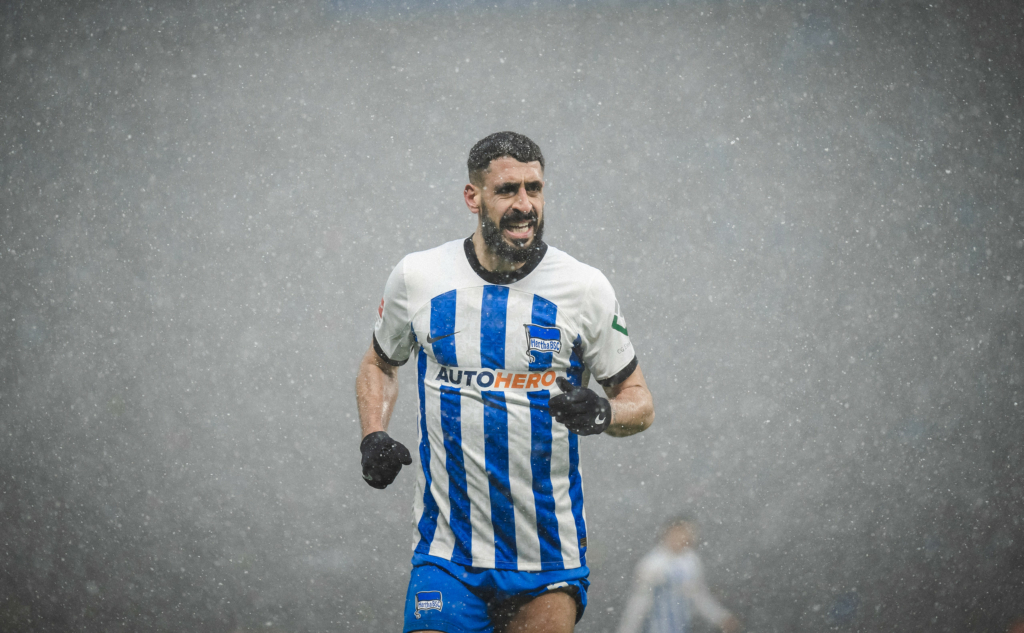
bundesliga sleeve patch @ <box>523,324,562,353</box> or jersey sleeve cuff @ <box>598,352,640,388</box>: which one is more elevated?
bundesliga sleeve patch @ <box>523,324,562,353</box>

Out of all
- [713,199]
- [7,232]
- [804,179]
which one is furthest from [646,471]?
[7,232]

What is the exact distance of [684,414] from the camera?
3.41 meters

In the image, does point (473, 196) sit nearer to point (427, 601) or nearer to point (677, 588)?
point (427, 601)

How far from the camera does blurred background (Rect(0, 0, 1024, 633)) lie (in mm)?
3336

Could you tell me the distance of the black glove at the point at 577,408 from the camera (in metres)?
1.77

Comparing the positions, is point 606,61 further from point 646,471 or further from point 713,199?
point 646,471

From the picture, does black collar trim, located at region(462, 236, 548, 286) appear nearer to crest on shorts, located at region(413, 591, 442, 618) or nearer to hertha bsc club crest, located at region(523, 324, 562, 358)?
hertha bsc club crest, located at region(523, 324, 562, 358)

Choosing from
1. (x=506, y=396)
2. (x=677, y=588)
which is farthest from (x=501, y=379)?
(x=677, y=588)

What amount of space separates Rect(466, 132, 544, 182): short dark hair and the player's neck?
0.61 ft

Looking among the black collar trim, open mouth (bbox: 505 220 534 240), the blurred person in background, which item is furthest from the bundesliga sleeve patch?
the blurred person in background

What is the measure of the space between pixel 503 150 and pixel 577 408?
74cm

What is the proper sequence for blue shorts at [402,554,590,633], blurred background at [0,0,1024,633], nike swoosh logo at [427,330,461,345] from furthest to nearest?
blurred background at [0,0,1024,633]
nike swoosh logo at [427,330,461,345]
blue shorts at [402,554,590,633]

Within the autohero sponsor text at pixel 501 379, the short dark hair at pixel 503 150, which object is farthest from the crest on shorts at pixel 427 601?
the short dark hair at pixel 503 150

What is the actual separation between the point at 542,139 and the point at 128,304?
2.10 metres
